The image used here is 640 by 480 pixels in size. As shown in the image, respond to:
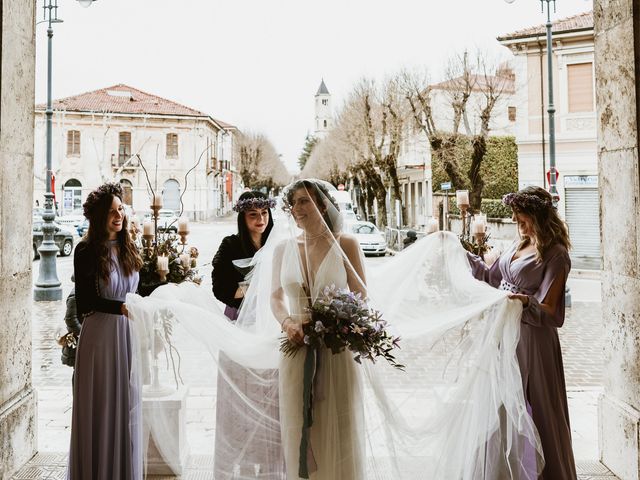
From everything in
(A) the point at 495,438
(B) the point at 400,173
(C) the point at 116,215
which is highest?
(B) the point at 400,173

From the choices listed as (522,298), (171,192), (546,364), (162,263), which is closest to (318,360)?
(522,298)

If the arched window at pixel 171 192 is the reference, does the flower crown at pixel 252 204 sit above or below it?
below

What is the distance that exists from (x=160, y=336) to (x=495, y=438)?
2076mm

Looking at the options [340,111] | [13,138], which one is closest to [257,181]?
[340,111]

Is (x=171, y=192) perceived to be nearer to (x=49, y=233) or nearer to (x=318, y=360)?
(x=49, y=233)

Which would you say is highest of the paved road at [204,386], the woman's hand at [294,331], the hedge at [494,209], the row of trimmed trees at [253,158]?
the row of trimmed trees at [253,158]

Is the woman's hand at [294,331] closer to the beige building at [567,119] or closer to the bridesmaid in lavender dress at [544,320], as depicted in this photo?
the bridesmaid in lavender dress at [544,320]

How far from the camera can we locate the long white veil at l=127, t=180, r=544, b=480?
2865 millimetres

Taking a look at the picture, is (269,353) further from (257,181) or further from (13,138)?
(257,181)

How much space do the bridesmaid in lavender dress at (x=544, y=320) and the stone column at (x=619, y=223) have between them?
2.00 feet

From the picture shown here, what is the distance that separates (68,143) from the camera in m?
38.4

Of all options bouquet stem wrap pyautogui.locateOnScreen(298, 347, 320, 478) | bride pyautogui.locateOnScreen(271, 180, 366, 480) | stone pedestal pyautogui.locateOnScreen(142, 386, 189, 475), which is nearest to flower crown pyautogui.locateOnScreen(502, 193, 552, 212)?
bride pyautogui.locateOnScreen(271, 180, 366, 480)

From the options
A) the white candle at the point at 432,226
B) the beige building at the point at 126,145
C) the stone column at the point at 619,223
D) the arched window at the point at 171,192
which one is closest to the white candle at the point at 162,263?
the white candle at the point at 432,226

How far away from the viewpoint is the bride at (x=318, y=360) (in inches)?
111
